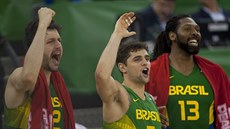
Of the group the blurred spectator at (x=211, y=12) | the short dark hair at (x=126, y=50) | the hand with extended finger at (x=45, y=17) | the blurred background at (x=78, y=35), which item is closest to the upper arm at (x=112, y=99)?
the short dark hair at (x=126, y=50)

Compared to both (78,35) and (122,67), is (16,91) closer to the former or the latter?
(122,67)

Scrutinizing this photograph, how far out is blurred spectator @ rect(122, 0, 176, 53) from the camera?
415 inches

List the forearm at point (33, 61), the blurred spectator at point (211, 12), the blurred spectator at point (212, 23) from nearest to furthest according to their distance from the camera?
the forearm at point (33, 61), the blurred spectator at point (212, 23), the blurred spectator at point (211, 12)

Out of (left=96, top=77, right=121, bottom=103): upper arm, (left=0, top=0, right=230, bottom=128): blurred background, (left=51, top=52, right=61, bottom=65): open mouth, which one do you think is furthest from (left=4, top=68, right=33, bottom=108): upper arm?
(left=0, top=0, right=230, bottom=128): blurred background

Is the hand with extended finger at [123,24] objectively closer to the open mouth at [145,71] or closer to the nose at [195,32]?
the open mouth at [145,71]

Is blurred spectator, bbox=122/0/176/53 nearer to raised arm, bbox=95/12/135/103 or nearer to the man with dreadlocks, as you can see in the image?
the man with dreadlocks

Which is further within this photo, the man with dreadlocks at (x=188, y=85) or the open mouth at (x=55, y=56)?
the man with dreadlocks at (x=188, y=85)

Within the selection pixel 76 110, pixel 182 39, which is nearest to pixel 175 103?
pixel 182 39

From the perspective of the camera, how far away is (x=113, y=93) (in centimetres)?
723

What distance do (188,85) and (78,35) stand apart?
2.38 m

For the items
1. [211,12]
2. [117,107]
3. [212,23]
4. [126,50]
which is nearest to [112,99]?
[117,107]

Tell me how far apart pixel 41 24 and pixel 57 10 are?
10.7 ft

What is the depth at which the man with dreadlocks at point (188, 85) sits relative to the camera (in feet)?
26.8

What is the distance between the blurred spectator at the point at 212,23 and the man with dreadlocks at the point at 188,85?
2.35 meters
